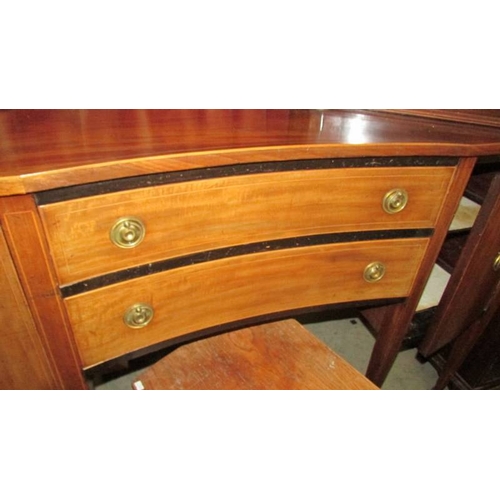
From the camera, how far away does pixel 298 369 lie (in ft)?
2.76

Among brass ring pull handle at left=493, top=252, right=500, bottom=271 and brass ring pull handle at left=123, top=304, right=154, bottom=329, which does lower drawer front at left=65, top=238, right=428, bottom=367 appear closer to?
brass ring pull handle at left=123, top=304, right=154, bottom=329

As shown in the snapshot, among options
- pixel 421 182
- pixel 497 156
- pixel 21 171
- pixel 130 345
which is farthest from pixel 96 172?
pixel 497 156

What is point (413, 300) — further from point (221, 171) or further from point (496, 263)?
point (221, 171)

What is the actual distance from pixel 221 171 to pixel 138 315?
32 centimetres

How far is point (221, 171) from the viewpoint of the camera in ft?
1.95

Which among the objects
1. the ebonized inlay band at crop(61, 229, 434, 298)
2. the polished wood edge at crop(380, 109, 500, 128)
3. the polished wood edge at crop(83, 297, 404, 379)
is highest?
the polished wood edge at crop(380, 109, 500, 128)

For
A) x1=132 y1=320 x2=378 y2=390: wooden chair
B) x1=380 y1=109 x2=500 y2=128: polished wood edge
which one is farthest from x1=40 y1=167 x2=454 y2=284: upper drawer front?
x1=132 y1=320 x2=378 y2=390: wooden chair

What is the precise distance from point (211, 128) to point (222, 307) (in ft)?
1.21

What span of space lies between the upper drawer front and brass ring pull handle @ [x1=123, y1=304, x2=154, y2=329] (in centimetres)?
10

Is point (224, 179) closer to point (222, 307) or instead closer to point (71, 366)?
point (222, 307)

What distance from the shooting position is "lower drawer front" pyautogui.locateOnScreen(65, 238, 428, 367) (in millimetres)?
651

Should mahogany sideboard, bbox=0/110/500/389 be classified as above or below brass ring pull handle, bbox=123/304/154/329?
above

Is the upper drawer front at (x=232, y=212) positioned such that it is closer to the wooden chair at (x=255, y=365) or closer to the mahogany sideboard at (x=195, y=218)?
the mahogany sideboard at (x=195, y=218)

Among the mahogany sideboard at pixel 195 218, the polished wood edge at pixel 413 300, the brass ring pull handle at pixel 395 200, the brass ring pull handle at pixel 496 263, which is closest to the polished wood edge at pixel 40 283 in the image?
the mahogany sideboard at pixel 195 218
